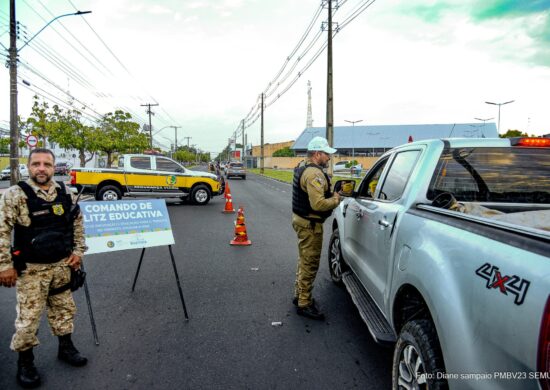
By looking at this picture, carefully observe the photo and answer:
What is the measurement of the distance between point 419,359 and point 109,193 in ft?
45.2

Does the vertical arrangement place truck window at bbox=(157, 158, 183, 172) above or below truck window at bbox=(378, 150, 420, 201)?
above

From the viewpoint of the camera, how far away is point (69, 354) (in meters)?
3.15

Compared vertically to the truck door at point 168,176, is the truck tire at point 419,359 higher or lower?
lower

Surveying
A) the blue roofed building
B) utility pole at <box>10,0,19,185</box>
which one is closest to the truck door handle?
utility pole at <box>10,0,19,185</box>

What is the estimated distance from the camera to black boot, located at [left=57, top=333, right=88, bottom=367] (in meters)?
3.11

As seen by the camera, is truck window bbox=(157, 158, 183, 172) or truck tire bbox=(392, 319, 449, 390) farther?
truck window bbox=(157, 158, 183, 172)

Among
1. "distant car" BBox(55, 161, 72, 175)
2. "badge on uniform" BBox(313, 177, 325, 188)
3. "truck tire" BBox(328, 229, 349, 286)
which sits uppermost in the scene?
"distant car" BBox(55, 161, 72, 175)

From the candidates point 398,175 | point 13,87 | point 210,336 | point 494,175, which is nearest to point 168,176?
point 13,87

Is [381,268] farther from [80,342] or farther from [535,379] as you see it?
[80,342]

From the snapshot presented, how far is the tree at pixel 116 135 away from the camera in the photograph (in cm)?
3462

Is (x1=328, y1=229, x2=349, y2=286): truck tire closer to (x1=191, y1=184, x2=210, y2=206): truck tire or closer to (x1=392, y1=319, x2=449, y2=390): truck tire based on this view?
(x1=392, y1=319, x2=449, y2=390): truck tire

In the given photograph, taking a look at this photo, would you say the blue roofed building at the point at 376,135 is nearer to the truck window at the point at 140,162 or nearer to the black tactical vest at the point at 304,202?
the truck window at the point at 140,162

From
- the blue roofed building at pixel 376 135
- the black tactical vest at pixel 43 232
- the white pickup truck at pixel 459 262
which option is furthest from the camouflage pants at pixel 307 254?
the blue roofed building at pixel 376 135

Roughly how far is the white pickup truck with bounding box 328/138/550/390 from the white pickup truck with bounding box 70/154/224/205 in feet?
37.9
